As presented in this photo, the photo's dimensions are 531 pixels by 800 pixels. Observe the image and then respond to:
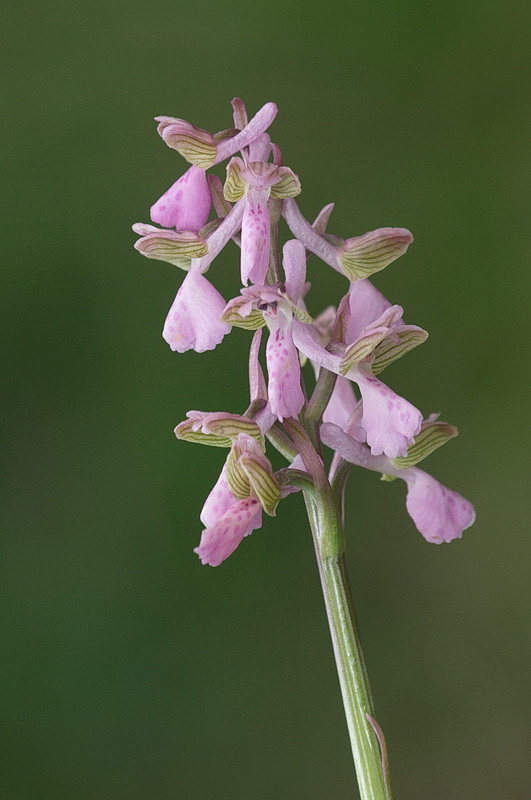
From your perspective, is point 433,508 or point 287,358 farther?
point 433,508

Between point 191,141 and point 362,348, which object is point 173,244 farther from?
point 362,348

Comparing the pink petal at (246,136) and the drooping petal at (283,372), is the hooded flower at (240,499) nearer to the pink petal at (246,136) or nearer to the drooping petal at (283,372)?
the drooping petal at (283,372)

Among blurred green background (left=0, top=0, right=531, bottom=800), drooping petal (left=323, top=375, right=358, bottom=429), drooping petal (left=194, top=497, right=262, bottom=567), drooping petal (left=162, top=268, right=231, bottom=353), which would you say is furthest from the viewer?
blurred green background (left=0, top=0, right=531, bottom=800)

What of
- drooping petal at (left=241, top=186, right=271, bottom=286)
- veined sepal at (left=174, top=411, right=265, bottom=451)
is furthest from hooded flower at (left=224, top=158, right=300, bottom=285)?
veined sepal at (left=174, top=411, right=265, bottom=451)

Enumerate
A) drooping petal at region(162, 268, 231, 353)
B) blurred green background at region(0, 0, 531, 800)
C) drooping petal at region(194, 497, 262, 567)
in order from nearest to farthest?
drooping petal at region(194, 497, 262, 567) < drooping petal at region(162, 268, 231, 353) < blurred green background at region(0, 0, 531, 800)

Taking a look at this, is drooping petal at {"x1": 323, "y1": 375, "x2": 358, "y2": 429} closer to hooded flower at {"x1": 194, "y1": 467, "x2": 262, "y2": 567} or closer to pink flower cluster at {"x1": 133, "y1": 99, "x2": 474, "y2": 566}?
pink flower cluster at {"x1": 133, "y1": 99, "x2": 474, "y2": 566}

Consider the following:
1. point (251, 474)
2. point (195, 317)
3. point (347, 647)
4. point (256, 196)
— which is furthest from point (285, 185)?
point (347, 647)

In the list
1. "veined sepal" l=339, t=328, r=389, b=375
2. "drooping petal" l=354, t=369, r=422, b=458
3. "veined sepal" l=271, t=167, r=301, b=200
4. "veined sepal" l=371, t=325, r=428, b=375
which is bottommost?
"drooping petal" l=354, t=369, r=422, b=458

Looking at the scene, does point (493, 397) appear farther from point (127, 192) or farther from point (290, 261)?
point (290, 261)
